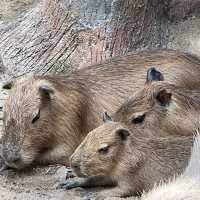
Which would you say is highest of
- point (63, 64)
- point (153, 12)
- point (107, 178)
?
point (153, 12)

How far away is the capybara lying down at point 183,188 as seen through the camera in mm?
5891

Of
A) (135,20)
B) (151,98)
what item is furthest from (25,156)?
(135,20)

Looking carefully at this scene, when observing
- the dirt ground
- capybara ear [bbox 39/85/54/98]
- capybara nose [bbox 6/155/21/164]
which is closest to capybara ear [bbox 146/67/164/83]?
capybara ear [bbox 39/85/54/98]

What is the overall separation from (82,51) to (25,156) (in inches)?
97.0

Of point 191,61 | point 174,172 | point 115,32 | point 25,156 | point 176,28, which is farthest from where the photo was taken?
point 176,28

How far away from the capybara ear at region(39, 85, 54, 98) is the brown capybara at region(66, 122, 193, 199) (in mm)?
943

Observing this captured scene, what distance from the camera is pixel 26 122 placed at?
8086 millimetres

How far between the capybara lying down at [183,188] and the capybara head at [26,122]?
1796 millimetres

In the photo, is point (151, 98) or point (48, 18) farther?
point (48, 18)

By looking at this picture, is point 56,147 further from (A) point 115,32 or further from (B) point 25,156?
(A) point 115,32

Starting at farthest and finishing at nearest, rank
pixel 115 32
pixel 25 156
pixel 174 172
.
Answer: pixel 115 32 → pixel 25 156 → pixel 174 172

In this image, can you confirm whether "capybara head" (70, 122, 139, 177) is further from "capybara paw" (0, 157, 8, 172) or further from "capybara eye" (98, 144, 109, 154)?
"capybara paw" (0, 157, 8, 172)

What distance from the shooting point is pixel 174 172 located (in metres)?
7.41

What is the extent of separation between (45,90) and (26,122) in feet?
1.34
